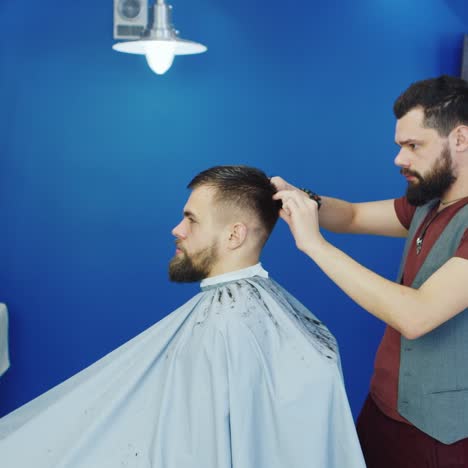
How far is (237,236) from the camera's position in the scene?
5.94 ft

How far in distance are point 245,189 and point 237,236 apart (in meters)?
0.13

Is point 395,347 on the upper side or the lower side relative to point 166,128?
lower

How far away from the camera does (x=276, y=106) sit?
3.10m

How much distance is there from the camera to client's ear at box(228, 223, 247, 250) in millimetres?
1808

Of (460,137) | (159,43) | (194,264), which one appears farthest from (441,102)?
(159,43)

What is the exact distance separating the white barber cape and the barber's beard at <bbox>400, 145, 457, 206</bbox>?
0.50 metres

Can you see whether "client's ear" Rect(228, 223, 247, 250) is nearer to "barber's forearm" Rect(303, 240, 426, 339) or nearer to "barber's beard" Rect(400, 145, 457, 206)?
"barber's forearm" Rect(303, 240, 426, 339)

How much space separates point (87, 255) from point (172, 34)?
1103 mm

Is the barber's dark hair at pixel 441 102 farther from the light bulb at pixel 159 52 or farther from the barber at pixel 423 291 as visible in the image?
the light bulb at pixel 159 52

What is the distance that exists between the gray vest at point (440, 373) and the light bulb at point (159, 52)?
1.36 metres

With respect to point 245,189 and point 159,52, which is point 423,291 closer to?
point 245,189

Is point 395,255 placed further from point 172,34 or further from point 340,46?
point 172,34

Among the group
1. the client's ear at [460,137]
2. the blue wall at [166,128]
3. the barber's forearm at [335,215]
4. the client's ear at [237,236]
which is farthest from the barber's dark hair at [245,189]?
the blue wall at [166,128]

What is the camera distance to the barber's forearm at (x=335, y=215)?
2.22 meters
